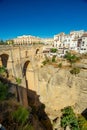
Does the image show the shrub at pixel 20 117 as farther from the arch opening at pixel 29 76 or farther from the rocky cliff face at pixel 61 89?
the arch opening at pixel 29 76

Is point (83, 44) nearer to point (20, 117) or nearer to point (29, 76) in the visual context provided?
point (29, 76)

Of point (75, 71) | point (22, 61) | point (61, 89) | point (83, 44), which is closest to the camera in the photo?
point (22, 61)

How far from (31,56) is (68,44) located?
23.2 metres

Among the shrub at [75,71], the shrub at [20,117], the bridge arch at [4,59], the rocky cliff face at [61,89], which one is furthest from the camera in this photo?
the shrub at [75,71]

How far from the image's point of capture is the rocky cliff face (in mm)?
20703

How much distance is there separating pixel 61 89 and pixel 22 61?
7775 mm

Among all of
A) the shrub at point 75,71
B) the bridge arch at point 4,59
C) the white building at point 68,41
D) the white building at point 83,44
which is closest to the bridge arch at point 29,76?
the bridge arch at point 4,59

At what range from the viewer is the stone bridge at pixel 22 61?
16.9 meters

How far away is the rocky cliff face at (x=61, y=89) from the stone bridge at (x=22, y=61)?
161 cm

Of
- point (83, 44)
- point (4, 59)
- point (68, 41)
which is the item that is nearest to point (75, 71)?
point (4, 59)

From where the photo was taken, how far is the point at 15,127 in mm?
4984

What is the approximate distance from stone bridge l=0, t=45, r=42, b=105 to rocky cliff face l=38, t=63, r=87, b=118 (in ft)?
5.28

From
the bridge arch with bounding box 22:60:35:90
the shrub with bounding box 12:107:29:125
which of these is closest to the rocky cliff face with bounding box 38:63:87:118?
the bridge arch with bounding box 22:60:35:90

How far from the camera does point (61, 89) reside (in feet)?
72.6
